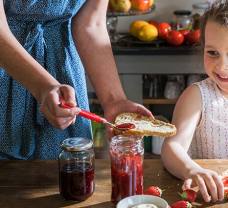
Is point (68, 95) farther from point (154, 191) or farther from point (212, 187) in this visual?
point (212, 187)

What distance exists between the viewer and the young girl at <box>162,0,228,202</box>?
64.1 inches

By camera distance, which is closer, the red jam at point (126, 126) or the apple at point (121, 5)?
the red jam at point (126, 126)

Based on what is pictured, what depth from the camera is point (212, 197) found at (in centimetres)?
140

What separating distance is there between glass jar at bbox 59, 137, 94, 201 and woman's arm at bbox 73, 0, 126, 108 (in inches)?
16.5

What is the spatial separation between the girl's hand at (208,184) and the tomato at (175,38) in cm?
208

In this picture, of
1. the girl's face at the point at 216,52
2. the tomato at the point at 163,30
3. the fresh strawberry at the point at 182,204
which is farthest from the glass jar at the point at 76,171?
the tomato at the point at 163,30

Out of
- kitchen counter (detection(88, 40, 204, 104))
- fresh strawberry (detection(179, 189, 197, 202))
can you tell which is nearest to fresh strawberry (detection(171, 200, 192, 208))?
fresh strawberry (detection(179, 189, 197, 202))

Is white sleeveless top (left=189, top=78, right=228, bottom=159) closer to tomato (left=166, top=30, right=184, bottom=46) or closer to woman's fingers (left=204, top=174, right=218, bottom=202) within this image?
woman's fingers (left=204, top=174, right=218, bottom=202)

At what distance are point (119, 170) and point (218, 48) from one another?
0.66 meters

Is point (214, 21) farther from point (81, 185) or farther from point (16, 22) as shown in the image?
point (81, 185)

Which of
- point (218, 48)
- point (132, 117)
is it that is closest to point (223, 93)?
point (218, 48)

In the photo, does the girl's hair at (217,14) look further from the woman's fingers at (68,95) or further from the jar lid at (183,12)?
the jar lid at (183,12)

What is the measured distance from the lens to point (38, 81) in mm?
1479

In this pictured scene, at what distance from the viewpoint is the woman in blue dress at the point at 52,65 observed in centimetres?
178
